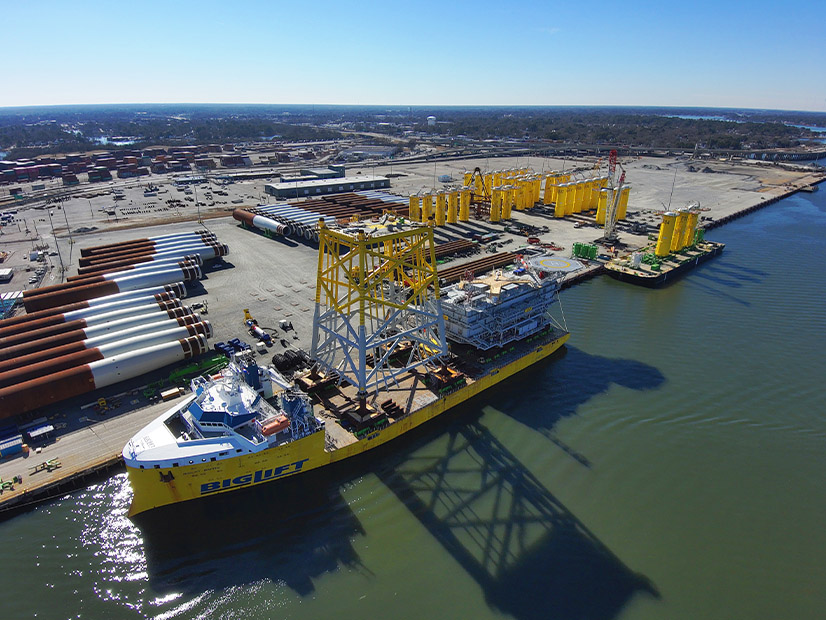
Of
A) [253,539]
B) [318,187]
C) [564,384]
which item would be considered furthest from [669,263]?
[318,187]

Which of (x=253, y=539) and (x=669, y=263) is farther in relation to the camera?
(x=669, y=263)

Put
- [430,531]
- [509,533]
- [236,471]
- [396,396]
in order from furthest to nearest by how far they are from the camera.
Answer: [396,396] < [236,471] < [430,531] < [509,533]

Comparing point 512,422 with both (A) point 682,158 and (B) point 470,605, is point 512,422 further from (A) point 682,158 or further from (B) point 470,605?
(A) point 682,158

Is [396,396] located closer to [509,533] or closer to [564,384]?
[509,533]

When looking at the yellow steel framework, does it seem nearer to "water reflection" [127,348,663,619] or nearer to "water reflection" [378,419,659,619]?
"water reflection" [127,348,663,619]

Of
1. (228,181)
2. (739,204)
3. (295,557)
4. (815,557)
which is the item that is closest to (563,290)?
(815,557)

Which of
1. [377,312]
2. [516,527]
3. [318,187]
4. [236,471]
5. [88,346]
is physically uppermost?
[318,187]

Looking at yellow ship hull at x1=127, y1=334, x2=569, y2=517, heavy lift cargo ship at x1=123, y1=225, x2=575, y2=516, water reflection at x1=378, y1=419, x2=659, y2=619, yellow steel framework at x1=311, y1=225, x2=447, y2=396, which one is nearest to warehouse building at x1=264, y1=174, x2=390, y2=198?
heavy lift cargo ship at x1=123, y1=225, x2=575, y2=516
